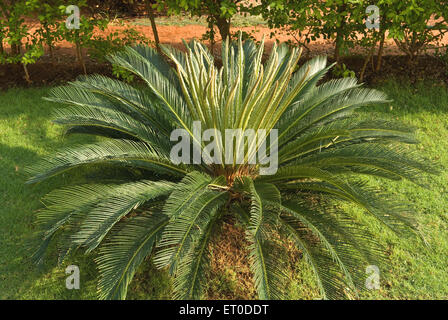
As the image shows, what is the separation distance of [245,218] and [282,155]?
0.76 m

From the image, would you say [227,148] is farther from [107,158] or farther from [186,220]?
[107,158]

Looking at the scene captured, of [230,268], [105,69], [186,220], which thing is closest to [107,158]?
[186,220]

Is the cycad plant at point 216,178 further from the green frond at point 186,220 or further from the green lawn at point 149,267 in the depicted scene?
the green lawn at point 149,267

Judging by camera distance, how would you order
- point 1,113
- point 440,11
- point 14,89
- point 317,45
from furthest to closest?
point 317,45 < point 14,89 < point 1,113 < point 440,11

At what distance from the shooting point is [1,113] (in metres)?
6.81

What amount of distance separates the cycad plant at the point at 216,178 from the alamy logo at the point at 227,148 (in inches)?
0.8

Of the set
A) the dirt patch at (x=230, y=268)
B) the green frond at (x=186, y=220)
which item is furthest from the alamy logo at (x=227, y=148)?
the dirt patch at (x=230, y=268)

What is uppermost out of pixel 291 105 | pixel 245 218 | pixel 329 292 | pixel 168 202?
pixel 291 105

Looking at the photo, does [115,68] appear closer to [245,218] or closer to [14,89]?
[14,89]

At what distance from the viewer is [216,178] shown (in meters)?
4.07

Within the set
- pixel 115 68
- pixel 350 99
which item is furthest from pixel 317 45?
pixel 350 99

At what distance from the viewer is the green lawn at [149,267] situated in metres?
4.07

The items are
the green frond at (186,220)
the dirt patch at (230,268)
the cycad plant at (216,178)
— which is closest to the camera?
the green frond at (186,220)

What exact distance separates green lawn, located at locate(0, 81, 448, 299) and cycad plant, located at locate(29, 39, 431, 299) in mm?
275
